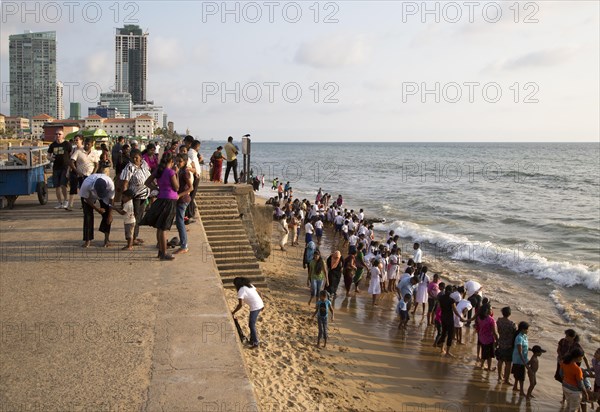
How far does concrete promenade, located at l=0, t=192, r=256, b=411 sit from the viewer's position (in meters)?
3.89

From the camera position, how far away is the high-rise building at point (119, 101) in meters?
174

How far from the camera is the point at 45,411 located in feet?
12.0

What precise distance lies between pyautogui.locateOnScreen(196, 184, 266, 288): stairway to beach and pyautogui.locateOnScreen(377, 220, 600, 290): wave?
9.41 metres

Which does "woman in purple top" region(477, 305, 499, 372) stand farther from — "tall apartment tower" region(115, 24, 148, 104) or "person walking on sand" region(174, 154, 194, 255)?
"tall apartment tower" region(115, 24, 148, 104)

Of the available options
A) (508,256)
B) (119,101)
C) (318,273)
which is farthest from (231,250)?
(119,101)

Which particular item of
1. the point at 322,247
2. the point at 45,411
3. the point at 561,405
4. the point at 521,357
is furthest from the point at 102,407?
the point at 322,247

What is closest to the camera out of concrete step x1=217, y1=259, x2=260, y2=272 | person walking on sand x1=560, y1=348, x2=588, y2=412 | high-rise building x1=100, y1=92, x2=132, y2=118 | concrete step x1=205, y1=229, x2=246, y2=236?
person walking on sand x1=560, y1=348, x2=588, y2=412

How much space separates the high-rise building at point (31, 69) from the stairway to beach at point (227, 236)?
13144 cm

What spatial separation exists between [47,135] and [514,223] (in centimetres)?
2868

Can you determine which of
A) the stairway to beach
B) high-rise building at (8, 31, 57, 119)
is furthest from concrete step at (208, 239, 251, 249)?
high-rise building at (8, 31, 57, 119)

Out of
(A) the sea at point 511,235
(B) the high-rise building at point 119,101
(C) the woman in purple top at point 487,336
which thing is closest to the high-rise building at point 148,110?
(B) the high-rise building at point 119,101

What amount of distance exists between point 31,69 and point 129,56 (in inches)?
3012

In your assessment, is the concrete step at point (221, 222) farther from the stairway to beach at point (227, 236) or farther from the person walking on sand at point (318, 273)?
the person walking on sand at point (318, 273)

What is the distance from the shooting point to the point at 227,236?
1073 cm
